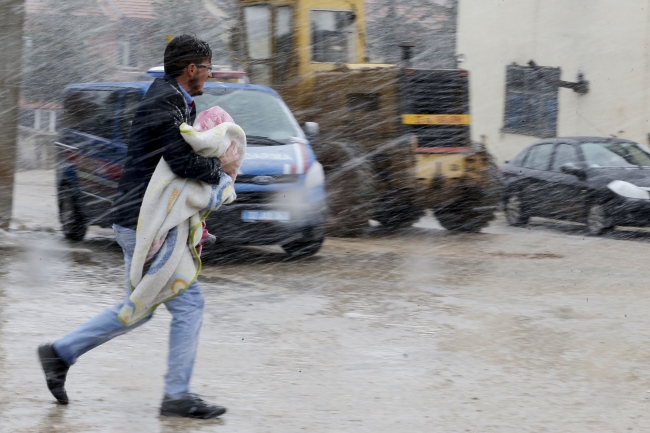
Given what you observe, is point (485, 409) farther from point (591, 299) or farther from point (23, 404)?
point (591, 299)

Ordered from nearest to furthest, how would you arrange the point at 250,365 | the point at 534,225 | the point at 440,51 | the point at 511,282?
the point at 250,365
the point at 511,282
the point at 534,225
the point at 440,51

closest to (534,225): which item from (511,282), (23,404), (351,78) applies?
(351,78)

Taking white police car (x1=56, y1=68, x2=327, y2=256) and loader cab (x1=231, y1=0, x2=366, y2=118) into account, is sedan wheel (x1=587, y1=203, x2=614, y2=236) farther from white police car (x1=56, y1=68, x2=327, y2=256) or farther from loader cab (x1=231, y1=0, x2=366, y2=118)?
white police car (x1=56, y1=68, x2=327, y2=256)

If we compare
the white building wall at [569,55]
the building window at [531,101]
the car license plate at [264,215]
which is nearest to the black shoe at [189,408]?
the car license plate at [264,215]

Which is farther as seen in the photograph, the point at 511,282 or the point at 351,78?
the point at 351,78

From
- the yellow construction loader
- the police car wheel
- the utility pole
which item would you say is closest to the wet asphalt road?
the police car wheel

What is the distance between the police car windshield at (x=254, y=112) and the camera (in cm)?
1141

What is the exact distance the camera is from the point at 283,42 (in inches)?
632

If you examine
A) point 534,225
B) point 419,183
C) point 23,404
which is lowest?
point 534,225

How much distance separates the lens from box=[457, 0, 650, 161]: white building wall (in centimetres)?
2152

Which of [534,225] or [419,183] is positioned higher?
[419,183]

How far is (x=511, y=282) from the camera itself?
10.0 m

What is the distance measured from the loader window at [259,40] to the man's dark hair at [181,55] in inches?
425

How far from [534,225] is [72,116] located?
762 cm
